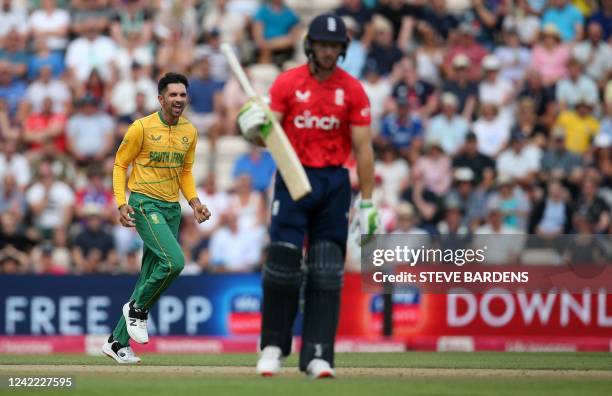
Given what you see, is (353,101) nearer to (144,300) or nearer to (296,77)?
(296,77)

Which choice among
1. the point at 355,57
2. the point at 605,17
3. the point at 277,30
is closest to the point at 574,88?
the point at 605,17

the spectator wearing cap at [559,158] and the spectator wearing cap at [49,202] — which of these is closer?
the spectator wearing cap at [49,202]

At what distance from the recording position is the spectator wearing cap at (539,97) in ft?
60.2

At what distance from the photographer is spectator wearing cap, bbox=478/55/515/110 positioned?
18375mm

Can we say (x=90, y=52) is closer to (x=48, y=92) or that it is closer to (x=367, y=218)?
(x=48, y=92)

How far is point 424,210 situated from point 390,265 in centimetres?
269

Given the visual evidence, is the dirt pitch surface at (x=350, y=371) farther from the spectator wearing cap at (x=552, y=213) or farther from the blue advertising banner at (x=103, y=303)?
the spectator wearing cap at (x=552, y=213)


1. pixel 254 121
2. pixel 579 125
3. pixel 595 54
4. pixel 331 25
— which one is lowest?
pixel 254 121

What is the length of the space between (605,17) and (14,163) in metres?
8.25

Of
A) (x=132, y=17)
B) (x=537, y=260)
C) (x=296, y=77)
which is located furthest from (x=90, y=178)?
(x=296, y=77)

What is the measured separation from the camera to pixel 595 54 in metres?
19.3

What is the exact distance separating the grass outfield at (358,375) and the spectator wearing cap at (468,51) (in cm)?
649

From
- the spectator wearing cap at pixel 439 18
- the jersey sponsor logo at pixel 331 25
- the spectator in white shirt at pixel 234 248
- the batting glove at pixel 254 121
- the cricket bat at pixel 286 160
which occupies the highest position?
the spectator wearing cap at pixel 439 18

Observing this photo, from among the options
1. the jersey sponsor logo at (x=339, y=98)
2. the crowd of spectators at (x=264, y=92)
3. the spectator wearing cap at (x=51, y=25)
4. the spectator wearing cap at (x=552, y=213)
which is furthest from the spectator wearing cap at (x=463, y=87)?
the jersey sponsor logo at (x=339, y=98)
